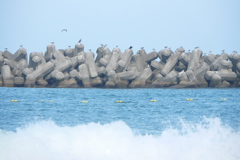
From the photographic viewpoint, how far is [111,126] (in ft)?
61.0

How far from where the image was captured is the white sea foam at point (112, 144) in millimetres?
14055

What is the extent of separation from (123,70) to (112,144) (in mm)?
32004

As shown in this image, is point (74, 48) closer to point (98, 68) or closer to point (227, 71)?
point (98, 68)

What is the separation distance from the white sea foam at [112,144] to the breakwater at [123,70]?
1120 inches

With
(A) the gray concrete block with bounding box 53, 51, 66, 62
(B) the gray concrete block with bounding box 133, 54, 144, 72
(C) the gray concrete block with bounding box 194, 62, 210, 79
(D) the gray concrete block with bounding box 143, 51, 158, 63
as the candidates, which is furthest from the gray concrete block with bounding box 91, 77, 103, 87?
(C) the gray concrete block with bounding box 194, 62, 210, 79

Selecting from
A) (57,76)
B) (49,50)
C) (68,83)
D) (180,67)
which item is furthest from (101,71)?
(180,67)

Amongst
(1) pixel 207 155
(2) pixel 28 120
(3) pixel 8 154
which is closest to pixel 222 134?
(1) pixel 207 155

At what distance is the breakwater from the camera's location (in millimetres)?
46469

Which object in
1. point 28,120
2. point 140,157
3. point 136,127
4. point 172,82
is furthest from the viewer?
point 172,82

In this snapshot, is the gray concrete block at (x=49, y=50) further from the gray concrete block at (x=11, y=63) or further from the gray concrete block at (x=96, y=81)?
the gray concrete block at (x=96, y=81)

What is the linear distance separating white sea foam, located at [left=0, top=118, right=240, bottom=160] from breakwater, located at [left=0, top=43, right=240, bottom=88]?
93.3 feet

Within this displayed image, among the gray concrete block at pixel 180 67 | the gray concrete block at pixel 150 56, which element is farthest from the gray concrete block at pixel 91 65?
the gray concrete block at pixel 180 67

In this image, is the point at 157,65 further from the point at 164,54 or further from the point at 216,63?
the point at 216,63

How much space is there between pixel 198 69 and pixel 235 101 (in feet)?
44.3
